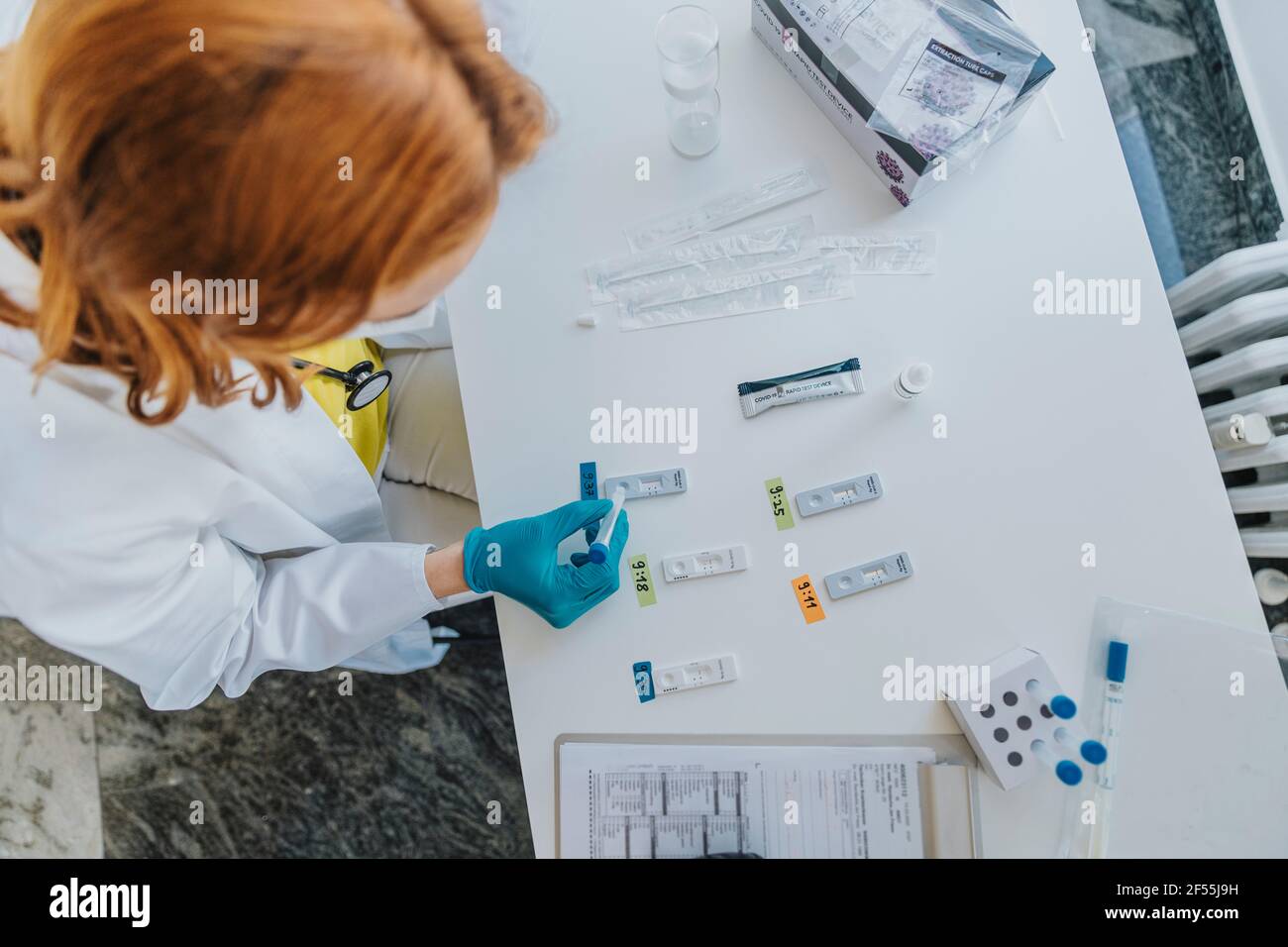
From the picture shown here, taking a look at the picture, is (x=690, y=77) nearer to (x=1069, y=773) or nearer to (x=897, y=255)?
(x=897, y=255)

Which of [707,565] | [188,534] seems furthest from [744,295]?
[188,534]

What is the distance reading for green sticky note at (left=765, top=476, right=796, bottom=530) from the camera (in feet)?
3.37

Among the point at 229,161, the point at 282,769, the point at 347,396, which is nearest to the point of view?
the point at 229,161

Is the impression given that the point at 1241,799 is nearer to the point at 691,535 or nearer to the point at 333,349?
the point at 691,535

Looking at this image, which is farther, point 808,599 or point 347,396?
point 347,396

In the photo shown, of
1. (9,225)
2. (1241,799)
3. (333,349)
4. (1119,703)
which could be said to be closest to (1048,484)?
(1119,703)

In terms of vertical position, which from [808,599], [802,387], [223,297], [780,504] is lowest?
[808,599]

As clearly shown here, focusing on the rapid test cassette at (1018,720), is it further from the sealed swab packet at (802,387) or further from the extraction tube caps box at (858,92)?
the extraction tube caps box at (858,92)

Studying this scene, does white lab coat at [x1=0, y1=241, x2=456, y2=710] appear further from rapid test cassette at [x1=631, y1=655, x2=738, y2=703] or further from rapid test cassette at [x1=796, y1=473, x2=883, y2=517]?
rapid test cassette at [x1=796, y1=473, x2=883, y2=517]

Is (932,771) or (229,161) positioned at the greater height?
(229,161)

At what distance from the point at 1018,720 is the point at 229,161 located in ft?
3.36

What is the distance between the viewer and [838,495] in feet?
3.37

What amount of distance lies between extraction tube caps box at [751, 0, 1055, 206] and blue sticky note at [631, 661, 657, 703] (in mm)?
670

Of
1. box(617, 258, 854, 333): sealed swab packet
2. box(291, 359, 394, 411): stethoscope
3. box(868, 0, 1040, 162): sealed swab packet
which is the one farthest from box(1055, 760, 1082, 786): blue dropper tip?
box(291, 359, 394, 411): stethoscope
